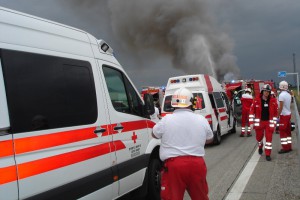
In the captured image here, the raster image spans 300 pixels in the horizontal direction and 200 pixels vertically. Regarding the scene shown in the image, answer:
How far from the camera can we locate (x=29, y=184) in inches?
123

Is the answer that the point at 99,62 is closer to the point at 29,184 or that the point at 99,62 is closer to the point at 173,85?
the point at 29,184

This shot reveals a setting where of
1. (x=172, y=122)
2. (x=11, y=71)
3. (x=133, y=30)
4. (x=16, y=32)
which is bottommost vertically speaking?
(x=172, y=122)

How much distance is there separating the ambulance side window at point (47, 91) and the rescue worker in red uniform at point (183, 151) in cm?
85

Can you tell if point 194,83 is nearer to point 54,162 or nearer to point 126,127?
point 126,127

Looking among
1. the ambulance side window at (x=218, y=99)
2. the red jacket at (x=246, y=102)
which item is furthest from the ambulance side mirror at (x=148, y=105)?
the red jacket at (x=246, y=102)

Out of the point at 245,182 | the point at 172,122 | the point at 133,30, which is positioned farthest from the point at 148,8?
the point at 172,122

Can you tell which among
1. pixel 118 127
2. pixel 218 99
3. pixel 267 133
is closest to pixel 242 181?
pixel 267 133

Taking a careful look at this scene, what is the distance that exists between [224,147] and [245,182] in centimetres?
470

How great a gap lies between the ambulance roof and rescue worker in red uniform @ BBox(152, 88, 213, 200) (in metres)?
8.43

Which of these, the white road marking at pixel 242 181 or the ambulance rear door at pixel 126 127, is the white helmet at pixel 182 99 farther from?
the white road marking at pixel 242 181

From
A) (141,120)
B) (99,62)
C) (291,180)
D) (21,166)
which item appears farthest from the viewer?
(291,180)

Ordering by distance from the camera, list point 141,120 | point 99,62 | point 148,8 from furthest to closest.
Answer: point 148,8
point 141,120
point 99,62

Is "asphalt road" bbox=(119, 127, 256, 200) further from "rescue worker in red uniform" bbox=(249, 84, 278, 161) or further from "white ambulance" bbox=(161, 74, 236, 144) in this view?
"rescue worker in red uniform" bbox=(249, 84, 278, 161)

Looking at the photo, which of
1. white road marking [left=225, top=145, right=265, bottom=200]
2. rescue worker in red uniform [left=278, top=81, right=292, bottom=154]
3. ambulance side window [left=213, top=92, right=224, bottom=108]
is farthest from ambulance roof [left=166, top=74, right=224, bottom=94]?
white road marking [left=225, top=145, right=265, bottom=200]
